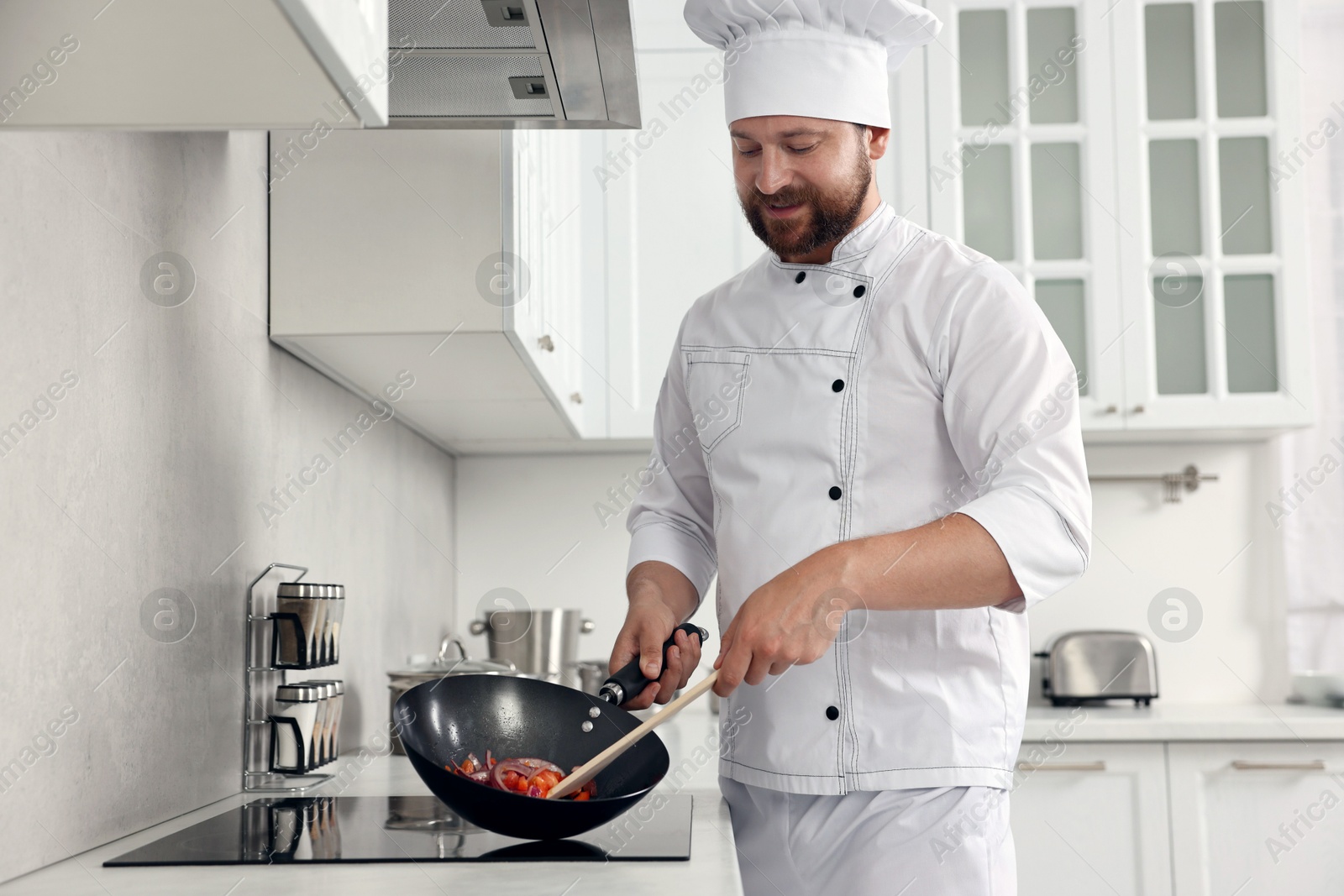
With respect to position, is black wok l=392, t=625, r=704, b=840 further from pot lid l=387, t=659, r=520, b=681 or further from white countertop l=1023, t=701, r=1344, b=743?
white countertop l=1023, t=701, r=1344, b=743

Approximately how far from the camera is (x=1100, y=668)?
2314 mm

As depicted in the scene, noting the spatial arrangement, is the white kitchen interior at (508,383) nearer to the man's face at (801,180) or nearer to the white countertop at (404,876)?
the white countertop at (404,876)

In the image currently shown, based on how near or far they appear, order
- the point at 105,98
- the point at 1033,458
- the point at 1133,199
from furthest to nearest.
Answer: the point at 1133,199 → the point at 1033,458 → the point at 105,98

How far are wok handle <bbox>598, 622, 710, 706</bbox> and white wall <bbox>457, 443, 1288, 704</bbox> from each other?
153 centimetres

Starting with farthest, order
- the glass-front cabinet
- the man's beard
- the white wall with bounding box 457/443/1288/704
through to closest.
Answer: the white wall with bounding box 457/443/1288/704 < the glass-front cabinet < the man's beard

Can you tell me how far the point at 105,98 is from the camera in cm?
67

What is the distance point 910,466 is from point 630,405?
1314mm

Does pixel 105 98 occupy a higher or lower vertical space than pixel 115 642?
higher

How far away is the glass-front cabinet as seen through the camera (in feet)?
7.38

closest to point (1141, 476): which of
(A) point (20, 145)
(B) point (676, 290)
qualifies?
(B) point (676, 290)

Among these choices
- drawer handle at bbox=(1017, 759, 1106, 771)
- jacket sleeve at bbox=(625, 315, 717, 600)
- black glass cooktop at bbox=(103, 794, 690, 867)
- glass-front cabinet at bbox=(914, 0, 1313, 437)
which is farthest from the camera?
glass-front cabinet at bbox=(914, 0, 1313, 437)

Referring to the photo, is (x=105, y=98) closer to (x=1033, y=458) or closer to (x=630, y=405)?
(x=1033, y=458)

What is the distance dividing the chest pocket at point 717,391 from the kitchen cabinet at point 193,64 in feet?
1.71

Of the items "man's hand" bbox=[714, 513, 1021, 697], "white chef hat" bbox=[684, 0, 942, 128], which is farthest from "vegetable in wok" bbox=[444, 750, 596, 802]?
"white chef hat" bbox=[684, 0, 942, 128]
